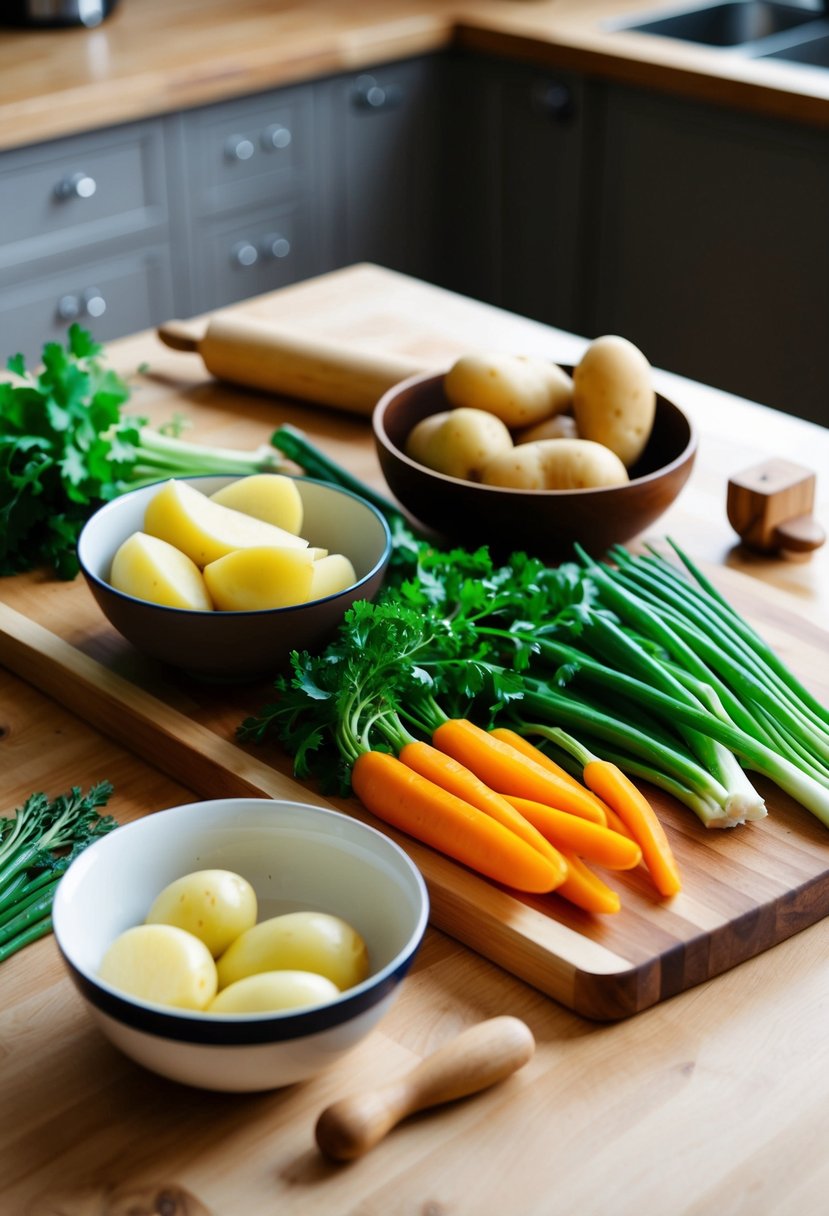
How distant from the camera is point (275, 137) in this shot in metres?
3.01

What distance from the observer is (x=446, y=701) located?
112 cm

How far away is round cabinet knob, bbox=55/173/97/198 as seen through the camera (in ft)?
8.77

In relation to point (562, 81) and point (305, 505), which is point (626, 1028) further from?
point (562, 81)

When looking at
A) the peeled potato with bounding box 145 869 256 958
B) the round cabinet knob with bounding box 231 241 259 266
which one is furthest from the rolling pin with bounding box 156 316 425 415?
the round cabinet knob with bounding box 231 241 259 266

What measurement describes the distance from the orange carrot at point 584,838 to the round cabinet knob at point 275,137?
92.8 inches

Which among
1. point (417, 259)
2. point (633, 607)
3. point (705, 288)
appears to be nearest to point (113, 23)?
point (417, 259)

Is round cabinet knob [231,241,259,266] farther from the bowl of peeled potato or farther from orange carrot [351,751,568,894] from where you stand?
orange carrot [351,751,568,894]

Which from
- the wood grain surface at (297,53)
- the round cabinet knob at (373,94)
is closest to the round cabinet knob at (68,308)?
the wood grain surface at (297,53)

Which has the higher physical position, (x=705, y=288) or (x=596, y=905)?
(x=596, y=905)

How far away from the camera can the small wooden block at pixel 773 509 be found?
1.42 m

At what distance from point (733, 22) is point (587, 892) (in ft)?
9.75

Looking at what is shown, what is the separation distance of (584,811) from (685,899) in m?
0.09

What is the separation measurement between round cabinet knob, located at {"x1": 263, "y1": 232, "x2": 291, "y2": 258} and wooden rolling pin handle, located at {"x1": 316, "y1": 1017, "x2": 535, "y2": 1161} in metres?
2.55

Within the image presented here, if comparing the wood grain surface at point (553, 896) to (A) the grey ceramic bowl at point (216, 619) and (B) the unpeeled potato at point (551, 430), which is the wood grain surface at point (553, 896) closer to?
(A) the grey ceramic bowl at point (216, 619)
